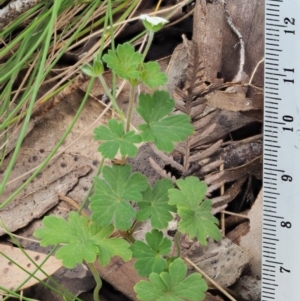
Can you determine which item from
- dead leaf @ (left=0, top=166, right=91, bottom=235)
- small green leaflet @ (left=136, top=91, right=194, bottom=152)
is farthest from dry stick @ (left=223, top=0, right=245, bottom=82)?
dead leaf @ (left=0, top=166, right=91, bottom=235)

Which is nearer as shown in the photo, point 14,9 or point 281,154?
point 281,154

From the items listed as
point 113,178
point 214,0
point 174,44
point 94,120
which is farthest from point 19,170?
point 214,0

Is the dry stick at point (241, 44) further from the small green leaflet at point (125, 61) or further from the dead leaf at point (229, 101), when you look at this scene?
the small green leaflet at point (125, 61)

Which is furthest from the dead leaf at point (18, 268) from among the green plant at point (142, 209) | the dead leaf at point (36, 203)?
the green plant at point (142, 209)

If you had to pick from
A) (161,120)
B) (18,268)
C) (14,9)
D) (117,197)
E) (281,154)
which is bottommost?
(18,268)

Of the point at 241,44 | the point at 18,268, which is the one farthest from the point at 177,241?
the point at 241,44

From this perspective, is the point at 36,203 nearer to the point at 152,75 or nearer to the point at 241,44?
the point at 152,75
